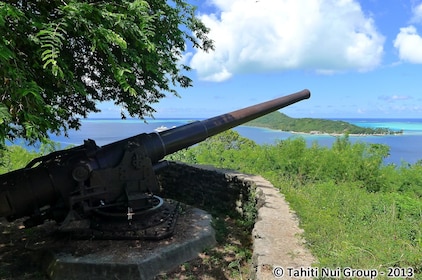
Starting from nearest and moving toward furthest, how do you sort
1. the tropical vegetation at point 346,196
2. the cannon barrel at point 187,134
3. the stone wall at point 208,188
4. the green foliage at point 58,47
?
the green foliage at point 58,47, the tropical vegetation at point 346,196, the cannon barrel at point 187,134, the stone wall at point 208,188

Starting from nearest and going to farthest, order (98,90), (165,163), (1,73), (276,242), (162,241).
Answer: (1,73), (276,242), (162,241), (165,163), (98,90)

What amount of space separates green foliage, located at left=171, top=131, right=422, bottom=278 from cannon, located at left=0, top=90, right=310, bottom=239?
2.17 metres

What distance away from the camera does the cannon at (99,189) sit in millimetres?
4766

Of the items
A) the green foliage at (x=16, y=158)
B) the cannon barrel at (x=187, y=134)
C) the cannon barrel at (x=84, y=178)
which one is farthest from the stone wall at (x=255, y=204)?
the green foliage at (x=16, y=158)

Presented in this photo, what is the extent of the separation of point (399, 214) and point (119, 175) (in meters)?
4.00

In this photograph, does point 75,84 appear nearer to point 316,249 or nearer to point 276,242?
point 276,242

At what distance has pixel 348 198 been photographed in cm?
594

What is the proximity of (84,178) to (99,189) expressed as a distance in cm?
28

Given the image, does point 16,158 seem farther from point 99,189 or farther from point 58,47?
point 58,47

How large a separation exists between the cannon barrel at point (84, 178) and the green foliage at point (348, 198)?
230 centimetres

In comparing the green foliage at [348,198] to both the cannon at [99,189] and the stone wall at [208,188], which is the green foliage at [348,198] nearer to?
the stone wall at [208,188]

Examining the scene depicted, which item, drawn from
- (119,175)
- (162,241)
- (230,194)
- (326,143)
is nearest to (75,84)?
(119,175)

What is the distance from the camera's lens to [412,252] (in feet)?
10.8

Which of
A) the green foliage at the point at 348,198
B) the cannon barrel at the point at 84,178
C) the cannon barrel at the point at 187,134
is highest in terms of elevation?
the cannon barrel at the point at 187,134
